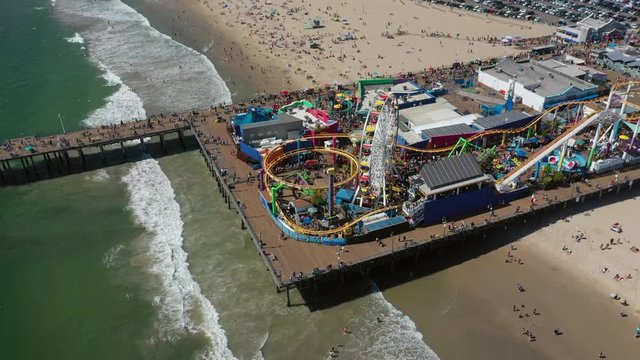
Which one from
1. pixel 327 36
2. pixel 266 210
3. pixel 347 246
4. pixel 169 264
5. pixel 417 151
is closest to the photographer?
pixel 347 246

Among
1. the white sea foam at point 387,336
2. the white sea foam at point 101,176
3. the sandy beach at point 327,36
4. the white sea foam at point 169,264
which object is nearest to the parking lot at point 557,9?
the sandy beach at point 327,36

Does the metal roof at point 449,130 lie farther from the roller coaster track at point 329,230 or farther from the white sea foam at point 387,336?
the white sea foam at point 387,336

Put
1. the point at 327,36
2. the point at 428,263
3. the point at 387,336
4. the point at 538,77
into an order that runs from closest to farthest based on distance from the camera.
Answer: the point at 387,336
the point at 428,263
the point at 538,77
the point at 327,36

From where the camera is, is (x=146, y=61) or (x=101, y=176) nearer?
(x=101, y=176)

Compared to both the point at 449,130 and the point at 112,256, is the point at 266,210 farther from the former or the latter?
the point at 449,130

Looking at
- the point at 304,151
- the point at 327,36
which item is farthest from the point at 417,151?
the point at 327,36

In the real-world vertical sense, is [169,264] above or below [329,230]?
below
